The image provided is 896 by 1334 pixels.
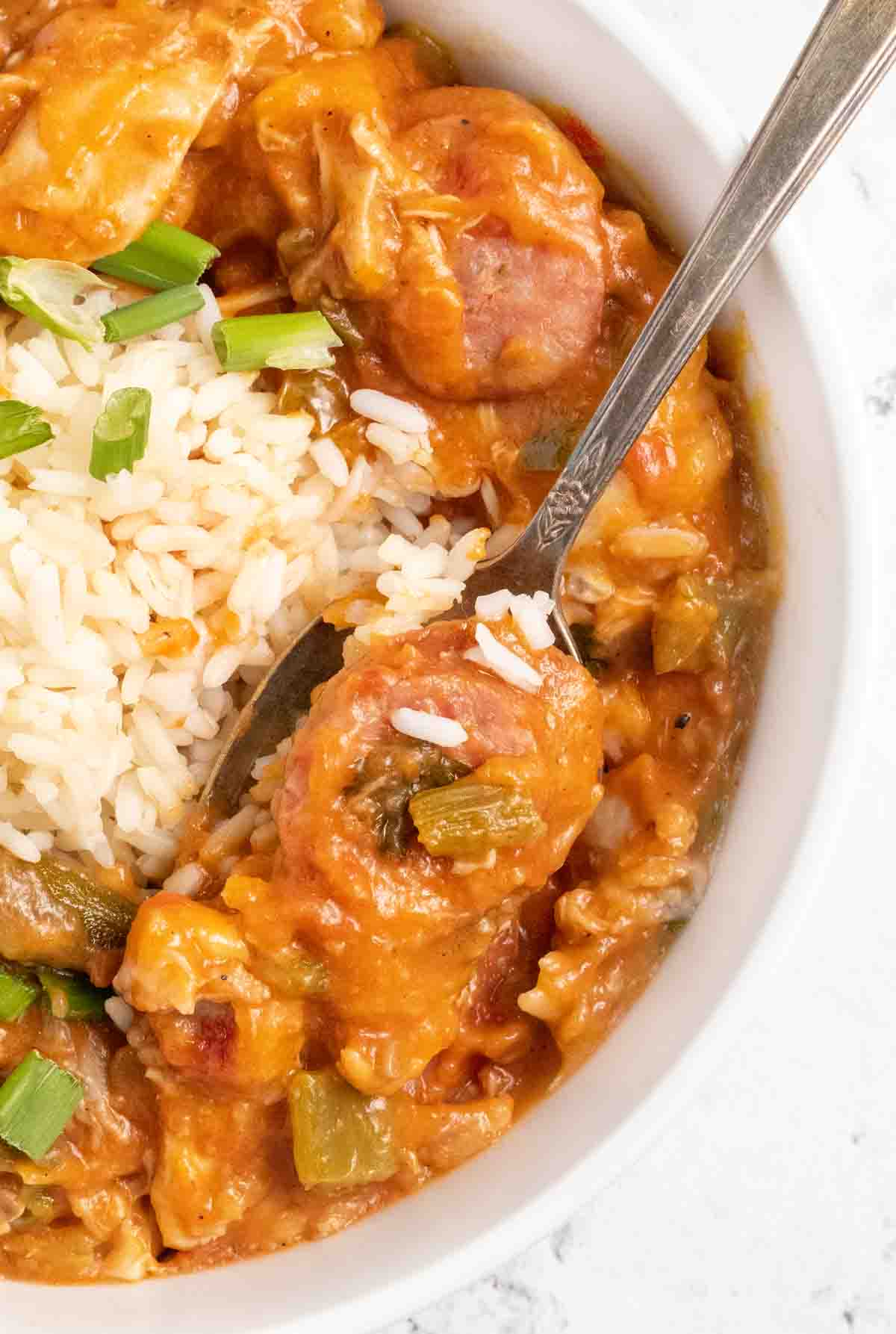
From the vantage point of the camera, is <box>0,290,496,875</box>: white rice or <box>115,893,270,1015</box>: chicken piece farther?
<box>0,290,496,875</box>: white rice

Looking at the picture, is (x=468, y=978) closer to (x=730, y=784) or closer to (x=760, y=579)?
(x=730, y=784)

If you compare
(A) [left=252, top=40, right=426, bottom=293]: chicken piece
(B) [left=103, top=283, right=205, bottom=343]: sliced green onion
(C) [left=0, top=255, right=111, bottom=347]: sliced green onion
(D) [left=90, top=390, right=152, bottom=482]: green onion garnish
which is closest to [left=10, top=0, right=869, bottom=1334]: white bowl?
(A) [left=252, top=40, right=426, bottom=293]: chicken piece

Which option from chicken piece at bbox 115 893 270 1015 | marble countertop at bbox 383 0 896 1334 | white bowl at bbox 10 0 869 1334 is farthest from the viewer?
marble countertop at bbox 383 0 896 1334

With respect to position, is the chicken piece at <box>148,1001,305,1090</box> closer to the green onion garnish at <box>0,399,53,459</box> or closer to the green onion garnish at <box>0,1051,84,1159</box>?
the green onion garnish at <box>0,1051,84,1159</box>

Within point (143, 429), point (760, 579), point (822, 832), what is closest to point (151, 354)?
point (143, 429)

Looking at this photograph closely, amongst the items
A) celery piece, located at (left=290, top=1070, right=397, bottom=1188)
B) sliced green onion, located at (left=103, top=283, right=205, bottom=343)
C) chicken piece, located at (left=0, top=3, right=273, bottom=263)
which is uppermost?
chicken piece, located at (left=0, top=3, right=273, bottom=263)

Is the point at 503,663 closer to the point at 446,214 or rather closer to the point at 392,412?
the point at 392,412

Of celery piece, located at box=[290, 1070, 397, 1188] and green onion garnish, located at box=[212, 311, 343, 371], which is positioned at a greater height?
green onion garnish, located at box=[212, 311, 343, 371]

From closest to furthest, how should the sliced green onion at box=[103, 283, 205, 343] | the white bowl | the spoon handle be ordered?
the spoon handle
the white bowl
the sliced green onion at box=[103, 283, 205, 343]
